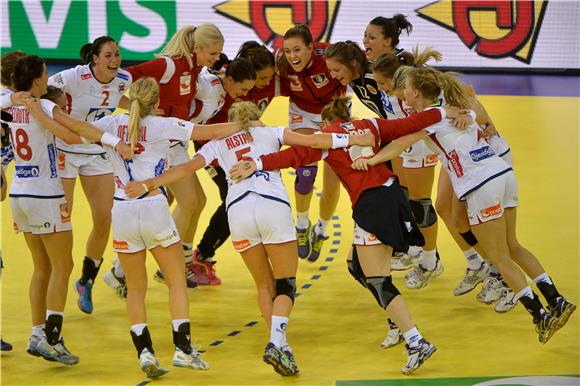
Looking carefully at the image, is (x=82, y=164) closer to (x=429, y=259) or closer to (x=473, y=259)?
(x=429, y=259)

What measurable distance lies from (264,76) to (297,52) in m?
0.40

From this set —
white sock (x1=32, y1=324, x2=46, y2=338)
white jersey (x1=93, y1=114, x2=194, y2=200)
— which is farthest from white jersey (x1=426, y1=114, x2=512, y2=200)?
white sock (x1=32, y1=324, x2=46, y2=338)

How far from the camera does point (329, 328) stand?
8.54 m

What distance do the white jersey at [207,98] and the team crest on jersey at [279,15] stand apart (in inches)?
370

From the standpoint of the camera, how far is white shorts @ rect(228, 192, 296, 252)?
736 cm

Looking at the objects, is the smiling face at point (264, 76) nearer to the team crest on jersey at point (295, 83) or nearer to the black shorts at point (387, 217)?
the team crest on jersey at point (295, 83)

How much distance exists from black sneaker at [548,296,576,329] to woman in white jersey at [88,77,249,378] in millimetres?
2650

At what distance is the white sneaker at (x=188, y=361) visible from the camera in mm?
7297

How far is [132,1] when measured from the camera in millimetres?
19047

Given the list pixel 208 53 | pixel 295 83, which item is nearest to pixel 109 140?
pixel 208 53

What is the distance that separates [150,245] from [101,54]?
6.76 ft

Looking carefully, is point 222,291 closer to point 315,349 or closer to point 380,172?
point 315,349

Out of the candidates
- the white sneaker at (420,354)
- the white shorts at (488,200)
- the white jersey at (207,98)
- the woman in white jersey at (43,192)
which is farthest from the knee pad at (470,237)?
the woman in white jersey at (43,192)

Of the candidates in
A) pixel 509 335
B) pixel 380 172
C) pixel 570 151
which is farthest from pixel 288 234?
pixel 570 151
